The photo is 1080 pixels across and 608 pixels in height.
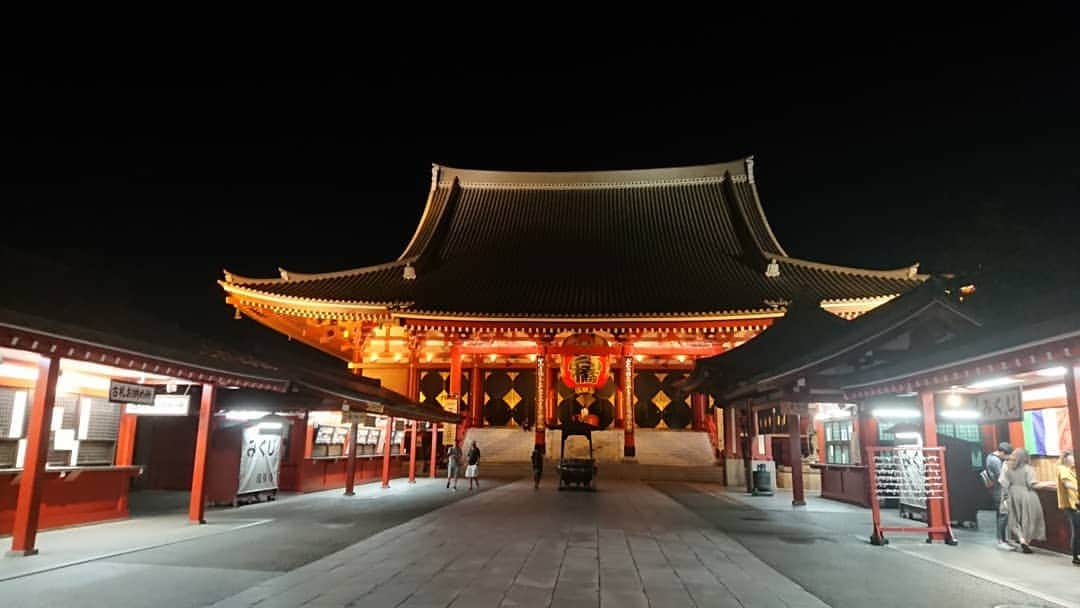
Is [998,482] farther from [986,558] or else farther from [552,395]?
[552,395]

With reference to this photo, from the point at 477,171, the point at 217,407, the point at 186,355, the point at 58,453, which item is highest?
the point at 477,171

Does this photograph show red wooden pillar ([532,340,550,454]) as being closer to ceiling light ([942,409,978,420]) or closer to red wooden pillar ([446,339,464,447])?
red wooden pillar ([446,339,464,447])

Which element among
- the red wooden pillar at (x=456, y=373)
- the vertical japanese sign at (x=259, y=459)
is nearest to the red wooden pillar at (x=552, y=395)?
the red wooden pillar at (x=456, y=373)

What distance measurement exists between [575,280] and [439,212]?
9691 millimetres

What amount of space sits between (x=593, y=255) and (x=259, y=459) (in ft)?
65.8

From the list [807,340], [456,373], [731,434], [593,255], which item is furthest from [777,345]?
[456,373]

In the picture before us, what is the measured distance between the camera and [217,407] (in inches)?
512

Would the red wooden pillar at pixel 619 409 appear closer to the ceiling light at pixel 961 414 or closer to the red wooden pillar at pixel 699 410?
the red wooden pillar at pixel 699 410

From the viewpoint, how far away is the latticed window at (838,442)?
16.6 metres

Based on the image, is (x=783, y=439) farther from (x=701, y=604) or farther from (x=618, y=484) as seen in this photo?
(x=701, y=604)

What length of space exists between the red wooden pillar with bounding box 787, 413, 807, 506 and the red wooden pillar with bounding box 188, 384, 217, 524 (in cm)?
1280

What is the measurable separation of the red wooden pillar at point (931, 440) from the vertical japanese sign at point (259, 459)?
518 inches

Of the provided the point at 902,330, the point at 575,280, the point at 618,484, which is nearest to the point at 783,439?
the point at 618,484

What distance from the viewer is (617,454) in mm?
26516
